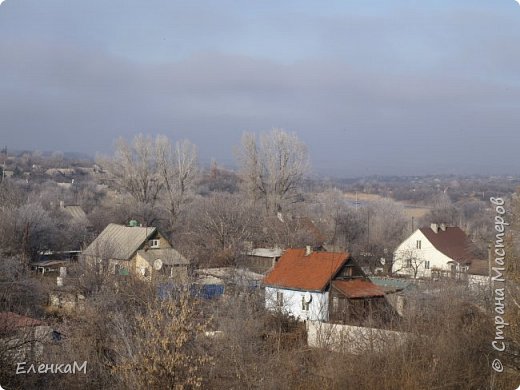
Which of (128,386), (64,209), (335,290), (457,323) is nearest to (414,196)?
(64,209)

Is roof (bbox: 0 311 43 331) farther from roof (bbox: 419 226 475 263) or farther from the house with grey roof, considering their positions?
roof (bbox: 419 226 475 263)

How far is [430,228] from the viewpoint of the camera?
23562 mm

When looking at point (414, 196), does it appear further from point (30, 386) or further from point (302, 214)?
point (30, 386)

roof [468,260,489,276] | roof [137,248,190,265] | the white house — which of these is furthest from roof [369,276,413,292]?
roof [137,248,190,265]

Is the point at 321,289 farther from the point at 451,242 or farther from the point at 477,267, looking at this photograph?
the point at 451,242

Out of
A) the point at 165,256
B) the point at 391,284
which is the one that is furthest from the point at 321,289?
the point at 165,256

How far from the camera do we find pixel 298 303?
13.8 meters

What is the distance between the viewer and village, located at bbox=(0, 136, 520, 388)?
6641mm

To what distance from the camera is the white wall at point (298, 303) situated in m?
13.1

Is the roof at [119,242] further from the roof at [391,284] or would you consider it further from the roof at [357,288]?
the roof at [391,284]

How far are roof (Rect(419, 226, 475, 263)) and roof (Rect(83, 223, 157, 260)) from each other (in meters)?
9.62

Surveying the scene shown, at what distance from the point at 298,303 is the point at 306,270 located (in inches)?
35.6

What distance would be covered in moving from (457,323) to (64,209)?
24691 mm

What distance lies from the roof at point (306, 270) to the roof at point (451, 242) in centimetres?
822
